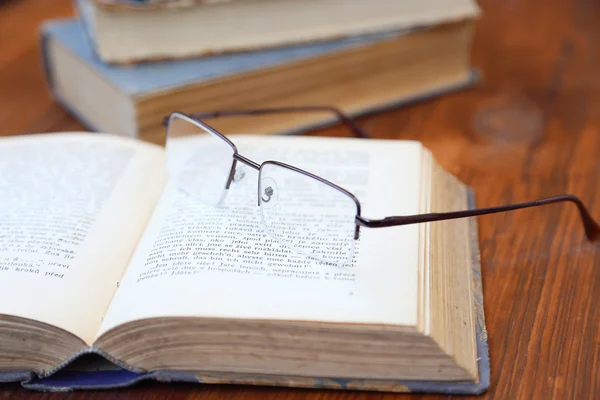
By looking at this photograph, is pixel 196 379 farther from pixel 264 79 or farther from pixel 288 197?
pixel 264 79

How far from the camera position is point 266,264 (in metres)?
0.56

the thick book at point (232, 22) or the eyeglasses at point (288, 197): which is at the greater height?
the thick book at point (232, 22)

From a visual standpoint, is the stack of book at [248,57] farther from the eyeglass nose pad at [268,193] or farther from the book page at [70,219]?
the eyeglass nose pad at [268,193]

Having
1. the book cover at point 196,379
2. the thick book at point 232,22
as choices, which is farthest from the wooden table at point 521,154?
the thick book at point 232,22

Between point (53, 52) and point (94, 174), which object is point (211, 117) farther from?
point (53, 52)

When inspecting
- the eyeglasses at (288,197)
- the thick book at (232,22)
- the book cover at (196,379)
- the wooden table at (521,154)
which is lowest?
the wooden table at (521,154)

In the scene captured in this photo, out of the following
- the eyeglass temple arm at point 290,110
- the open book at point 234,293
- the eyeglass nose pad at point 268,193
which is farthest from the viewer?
the eyeglass temple arm at point 290,110

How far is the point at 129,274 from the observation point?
57 cm

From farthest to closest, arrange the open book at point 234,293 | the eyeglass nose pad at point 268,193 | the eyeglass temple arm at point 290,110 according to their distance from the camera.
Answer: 1. the eyeglass temple arm at point 290,110
2. the eyeglass nose pad at point 268,193
3. the open book at point 234,293

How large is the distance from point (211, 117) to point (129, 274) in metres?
0.30

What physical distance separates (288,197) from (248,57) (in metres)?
0.30

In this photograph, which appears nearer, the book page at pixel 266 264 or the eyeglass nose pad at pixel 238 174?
the book page at pixel 266 264

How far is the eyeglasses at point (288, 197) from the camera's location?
573 millimetres

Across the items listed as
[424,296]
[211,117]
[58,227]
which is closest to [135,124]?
[211,117]
